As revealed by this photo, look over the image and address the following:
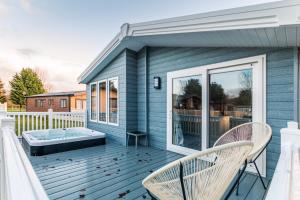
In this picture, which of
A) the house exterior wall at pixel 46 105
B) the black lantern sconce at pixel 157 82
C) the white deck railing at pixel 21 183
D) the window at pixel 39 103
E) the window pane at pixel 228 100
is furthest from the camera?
the window at pixel 39 103

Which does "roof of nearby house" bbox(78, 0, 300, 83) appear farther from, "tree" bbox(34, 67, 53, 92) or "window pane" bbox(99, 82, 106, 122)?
"tree" bbox(34, 67, 53, 92)

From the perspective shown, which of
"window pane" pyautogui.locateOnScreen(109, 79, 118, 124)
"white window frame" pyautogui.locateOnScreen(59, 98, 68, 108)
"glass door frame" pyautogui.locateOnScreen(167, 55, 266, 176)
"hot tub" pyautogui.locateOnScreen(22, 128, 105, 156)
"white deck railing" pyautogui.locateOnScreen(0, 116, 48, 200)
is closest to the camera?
"white deck railing" pyautogui.locateOnScreen(0, 116, 48, 200)

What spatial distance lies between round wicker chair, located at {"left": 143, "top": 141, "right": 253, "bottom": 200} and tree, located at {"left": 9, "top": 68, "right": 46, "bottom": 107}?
1062 inches

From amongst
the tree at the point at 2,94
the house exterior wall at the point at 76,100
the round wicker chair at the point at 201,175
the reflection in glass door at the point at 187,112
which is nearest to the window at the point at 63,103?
the house exterior wall at the point at 76,100

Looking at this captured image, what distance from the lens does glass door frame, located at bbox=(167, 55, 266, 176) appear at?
3.06 meters

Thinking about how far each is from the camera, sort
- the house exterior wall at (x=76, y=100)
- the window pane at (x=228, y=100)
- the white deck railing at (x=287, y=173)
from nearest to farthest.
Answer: the white deck railing at (x=287, y=173)
the window pane at (x=228, y=100)
the house exterior wall at (x=76, y=100)

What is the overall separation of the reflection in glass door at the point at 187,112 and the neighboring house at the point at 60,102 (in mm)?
14382

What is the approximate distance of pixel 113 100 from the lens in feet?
20.0

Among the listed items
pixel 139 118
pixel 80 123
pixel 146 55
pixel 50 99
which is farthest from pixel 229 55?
pixel 50 99

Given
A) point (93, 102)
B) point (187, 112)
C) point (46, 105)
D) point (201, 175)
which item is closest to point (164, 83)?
point (187, 112)

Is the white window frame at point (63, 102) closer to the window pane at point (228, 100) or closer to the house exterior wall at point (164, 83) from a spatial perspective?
the house exterior wall at point (164, 83)

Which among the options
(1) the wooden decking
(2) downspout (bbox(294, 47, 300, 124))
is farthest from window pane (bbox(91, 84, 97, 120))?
(2) downspout (bbox(294, 47, 300, 124))

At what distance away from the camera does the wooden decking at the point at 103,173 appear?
8.25ft

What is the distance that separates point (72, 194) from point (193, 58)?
137 inches
